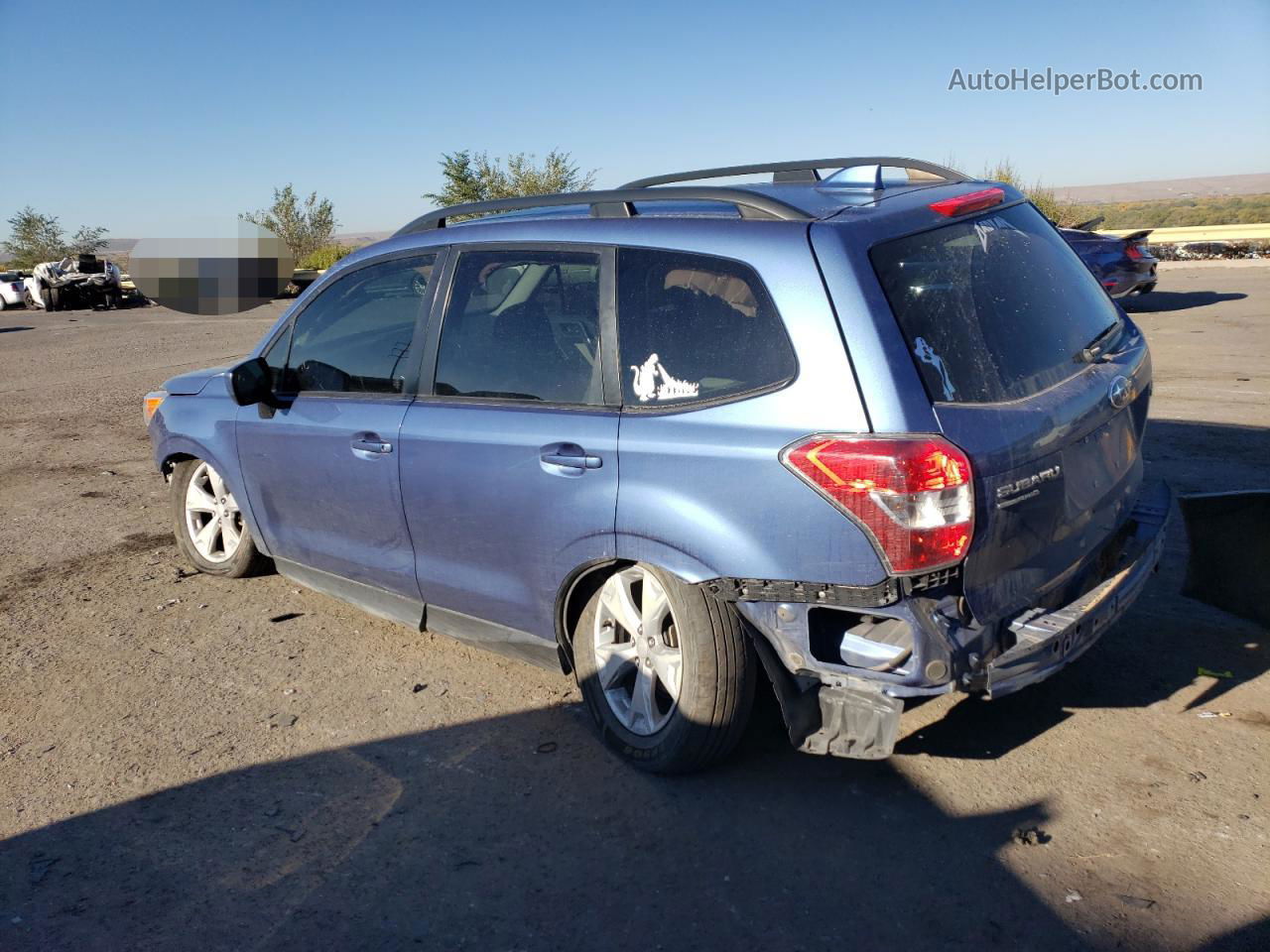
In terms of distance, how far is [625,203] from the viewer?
12.7ft

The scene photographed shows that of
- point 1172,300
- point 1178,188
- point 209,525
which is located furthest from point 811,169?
point 1178,188

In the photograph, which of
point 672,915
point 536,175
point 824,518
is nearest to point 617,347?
point 824,518

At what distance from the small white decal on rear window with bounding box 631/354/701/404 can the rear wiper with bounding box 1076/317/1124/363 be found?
1369 mm

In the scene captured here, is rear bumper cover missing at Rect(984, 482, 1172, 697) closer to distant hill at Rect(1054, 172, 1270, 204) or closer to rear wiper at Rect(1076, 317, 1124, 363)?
rear wiper at Rect(1076, 317, 1124, 363)

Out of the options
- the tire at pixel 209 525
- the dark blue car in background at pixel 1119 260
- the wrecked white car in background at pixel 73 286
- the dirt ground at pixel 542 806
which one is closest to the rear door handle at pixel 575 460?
the dirt ground at pixel 542 806

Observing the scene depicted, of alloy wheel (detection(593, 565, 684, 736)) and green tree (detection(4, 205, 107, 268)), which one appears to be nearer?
alloy wheel (detection(593, 565, 684, 736))

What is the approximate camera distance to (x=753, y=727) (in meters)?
4.09

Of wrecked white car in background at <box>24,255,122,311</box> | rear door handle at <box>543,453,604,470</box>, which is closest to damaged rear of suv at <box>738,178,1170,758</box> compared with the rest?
rear door handle at <box>543,453,604,470</box>

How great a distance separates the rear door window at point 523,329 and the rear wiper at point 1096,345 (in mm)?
1667

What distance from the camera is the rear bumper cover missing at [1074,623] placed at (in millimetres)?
3236

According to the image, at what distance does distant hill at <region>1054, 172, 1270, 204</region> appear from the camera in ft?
411

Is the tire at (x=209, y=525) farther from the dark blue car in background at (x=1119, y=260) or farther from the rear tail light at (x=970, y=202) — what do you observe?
the dark blue car in background at (x=1119, y=260)

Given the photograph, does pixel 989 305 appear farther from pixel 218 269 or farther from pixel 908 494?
pixel 218 269

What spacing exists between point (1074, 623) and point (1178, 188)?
159 metres
